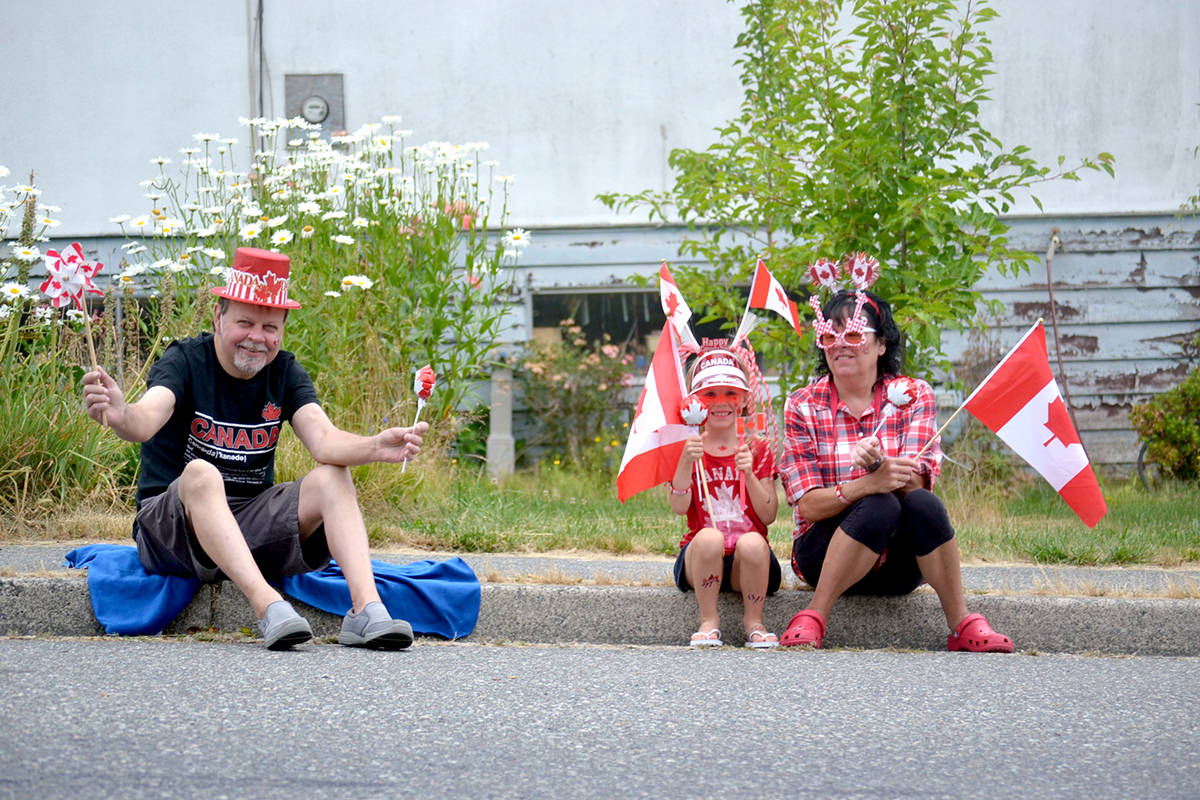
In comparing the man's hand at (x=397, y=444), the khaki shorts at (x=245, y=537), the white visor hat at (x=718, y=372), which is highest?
the white visor hat at (x=718, y=372)

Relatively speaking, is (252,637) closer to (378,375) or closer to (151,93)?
(378,375)

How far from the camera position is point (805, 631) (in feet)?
13.7

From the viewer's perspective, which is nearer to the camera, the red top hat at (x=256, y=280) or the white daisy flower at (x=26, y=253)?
the red top hat at (x=256, y=280)

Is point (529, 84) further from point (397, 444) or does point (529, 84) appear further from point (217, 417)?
point (397, 444)

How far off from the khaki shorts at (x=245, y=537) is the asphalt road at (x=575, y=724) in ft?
1.00

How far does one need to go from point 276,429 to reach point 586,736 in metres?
1.93

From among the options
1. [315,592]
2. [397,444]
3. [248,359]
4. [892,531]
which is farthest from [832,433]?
[248,359]

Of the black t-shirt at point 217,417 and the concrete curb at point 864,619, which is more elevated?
the black t-shirt at point 217,417

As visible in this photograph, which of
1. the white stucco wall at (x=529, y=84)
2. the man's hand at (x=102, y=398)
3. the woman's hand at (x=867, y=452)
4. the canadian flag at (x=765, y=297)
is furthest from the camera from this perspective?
the white stucco wall at (x=529, y=84)

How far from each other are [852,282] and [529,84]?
6.13m

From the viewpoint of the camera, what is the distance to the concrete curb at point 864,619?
448 cm

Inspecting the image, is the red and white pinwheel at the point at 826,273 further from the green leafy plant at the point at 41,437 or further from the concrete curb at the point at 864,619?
the green leafy plant at the point at 41,437

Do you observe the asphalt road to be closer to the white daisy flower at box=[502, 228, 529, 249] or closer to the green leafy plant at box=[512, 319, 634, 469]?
the white daisy flower at box=[502, 228, 529, 249]

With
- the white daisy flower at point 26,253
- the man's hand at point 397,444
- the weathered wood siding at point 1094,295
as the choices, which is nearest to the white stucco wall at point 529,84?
the weathered wood siding at point 1094,295
